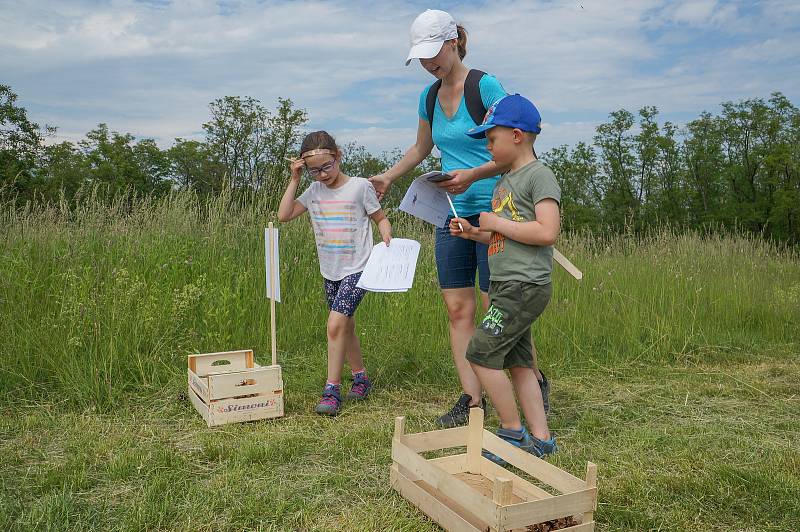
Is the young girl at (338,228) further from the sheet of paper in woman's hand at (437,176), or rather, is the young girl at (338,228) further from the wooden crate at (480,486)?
the wooden crate at (480,486)

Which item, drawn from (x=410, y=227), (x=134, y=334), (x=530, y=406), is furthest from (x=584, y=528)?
(x=410, y=227)

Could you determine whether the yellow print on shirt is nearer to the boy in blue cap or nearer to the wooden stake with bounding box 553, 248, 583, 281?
the boy in blue cap

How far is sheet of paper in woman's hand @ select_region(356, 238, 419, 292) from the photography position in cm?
360

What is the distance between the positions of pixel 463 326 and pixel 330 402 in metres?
0.92

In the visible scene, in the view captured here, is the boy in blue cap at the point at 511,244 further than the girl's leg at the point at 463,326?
No

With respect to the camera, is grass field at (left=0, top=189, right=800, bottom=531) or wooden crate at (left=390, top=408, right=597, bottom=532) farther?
grass field at (left=0, top=189, right=800, bottom=531)

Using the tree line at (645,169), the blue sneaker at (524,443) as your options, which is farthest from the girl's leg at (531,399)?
the tree line at (645,169)

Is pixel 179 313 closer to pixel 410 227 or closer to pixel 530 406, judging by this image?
pixel 530 406

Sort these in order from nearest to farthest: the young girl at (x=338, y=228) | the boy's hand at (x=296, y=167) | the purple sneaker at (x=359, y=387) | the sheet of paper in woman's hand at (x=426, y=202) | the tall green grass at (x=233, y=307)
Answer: the sheet of paper in woman's hand at (x=426, y=202), the boy's hand at (x=296, y=167), the young girl at (x=338, y=228), the purple sneaker at (x=359, y=387), the tall green grass at (x=233, y=307)

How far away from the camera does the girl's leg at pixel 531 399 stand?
3.29m

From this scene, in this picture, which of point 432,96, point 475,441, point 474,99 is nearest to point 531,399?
point 475,441

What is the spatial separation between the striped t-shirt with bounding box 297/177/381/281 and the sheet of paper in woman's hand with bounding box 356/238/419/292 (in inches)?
9.0

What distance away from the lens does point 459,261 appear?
144 inches

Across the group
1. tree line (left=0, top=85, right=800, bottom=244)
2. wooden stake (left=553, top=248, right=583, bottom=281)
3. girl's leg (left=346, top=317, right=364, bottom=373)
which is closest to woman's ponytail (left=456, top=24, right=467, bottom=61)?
wooden stake (left=553, top=248, right=583, bottom=281)
